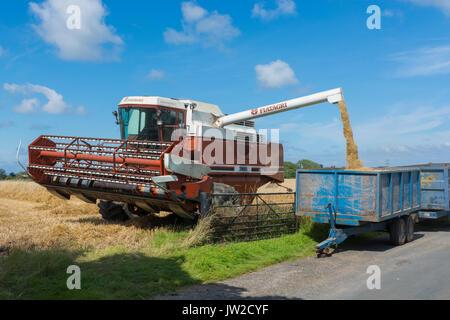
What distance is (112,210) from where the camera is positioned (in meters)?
10.9

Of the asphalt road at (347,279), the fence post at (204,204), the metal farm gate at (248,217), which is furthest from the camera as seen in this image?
the metal farm gate at (248,217)

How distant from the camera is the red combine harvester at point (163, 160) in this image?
8.47 meters

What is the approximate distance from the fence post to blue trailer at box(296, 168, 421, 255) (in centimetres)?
214

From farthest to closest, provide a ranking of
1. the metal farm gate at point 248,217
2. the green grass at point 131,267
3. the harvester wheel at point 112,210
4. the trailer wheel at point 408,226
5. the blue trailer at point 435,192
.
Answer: the blue trailer at point 435,192 → the harvester wheel at point 112,210 → the trailer wheel at point 408,226 → the metal farm gate at point 248,217 → the green grass at point 131,267

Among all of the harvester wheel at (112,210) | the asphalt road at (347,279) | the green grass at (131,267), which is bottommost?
the asphalt road at (347,279)

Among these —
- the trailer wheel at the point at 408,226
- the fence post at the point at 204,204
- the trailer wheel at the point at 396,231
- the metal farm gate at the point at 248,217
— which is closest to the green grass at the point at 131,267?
the metal farm gate at the point at 248,217

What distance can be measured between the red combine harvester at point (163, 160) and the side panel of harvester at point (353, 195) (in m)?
2.10

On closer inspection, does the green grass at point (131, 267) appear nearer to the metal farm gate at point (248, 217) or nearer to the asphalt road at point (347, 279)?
the asphalt road at point (347, 279)

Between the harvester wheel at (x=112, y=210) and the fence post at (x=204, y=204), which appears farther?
the harvester wheel at (x=112, y=210)

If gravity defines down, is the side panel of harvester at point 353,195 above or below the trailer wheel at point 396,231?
above

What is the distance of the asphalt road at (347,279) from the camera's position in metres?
5.25
